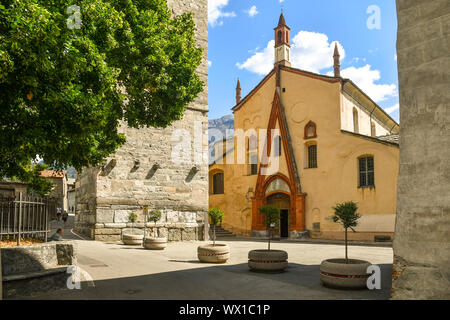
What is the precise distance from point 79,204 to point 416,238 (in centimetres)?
1819

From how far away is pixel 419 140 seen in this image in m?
6.55

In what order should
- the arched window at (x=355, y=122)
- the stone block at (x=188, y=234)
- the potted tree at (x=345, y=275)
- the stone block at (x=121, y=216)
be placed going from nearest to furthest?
the potted tree at (x=345, y=275)
the stone block at (x=121, y=216)
the stone block at (x=188, y=234)
the arched window at (x=355, y=122)

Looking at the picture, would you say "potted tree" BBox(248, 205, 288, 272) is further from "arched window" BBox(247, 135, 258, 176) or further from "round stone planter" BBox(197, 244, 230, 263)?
"arched window" BBox(247, 135, 258, 176)

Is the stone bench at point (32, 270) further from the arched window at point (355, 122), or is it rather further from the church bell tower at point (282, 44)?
the church bell tower at point (282, 44)

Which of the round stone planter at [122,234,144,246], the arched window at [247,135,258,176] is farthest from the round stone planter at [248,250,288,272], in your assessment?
the arched window at [247,135,258,176]

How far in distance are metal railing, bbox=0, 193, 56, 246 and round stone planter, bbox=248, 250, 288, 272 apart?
5.65 metres

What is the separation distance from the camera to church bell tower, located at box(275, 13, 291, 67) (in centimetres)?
2923

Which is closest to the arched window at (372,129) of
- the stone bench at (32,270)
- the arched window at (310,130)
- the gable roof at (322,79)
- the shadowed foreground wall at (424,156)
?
the gable roof at (322,79)

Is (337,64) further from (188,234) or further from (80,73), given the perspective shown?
(80,73)

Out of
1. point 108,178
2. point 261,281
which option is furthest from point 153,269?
point 108,178

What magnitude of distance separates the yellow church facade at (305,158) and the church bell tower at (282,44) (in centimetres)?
9

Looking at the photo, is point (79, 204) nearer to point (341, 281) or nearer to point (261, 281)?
point (261, 281)

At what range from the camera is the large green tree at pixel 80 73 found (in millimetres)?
5566

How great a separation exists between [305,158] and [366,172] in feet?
15.4
